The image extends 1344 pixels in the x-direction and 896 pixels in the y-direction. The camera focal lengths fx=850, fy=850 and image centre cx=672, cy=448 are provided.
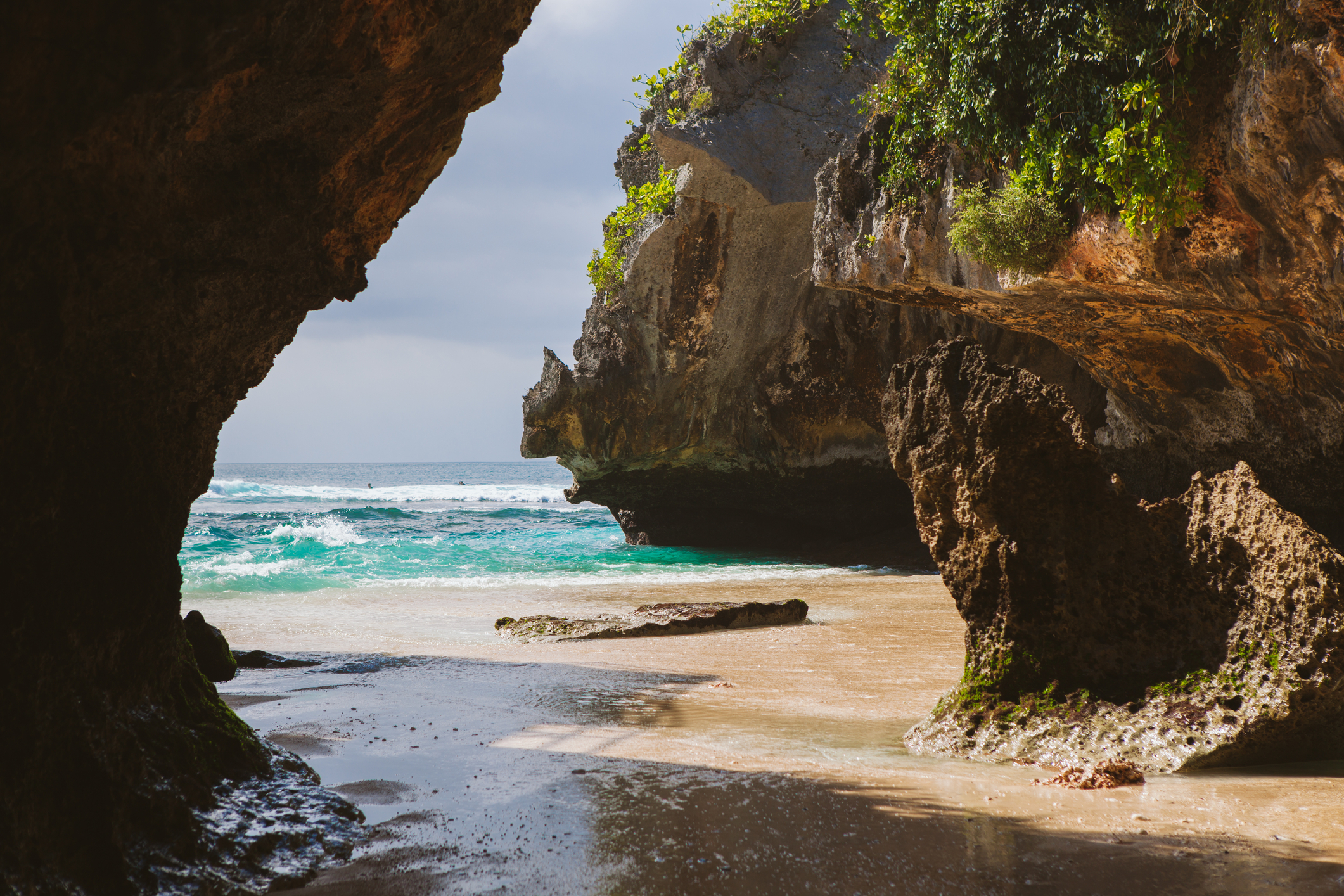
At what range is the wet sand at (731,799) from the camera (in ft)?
8.77

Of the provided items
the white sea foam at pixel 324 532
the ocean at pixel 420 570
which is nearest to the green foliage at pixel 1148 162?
the ocean at pixel 420 570

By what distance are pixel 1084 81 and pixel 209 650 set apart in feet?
28.5

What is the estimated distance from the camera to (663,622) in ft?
30.0

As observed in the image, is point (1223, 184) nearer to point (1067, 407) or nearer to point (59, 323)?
point (1067, 407)

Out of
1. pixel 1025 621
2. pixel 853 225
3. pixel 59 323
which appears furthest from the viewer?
pixel 853 225

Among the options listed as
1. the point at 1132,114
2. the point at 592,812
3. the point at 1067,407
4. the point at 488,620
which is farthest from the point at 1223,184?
the point at 488,620

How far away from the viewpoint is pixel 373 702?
552 centimetres

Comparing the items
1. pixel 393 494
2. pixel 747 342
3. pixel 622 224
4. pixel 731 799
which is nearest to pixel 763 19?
pixel 622 224

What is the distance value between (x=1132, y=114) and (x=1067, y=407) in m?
4.34

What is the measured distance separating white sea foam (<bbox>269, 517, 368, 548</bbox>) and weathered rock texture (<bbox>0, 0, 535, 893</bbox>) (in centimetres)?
2093

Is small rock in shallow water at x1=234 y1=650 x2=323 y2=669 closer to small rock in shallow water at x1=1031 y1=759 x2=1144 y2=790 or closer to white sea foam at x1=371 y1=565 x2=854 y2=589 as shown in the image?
small rock in shallow water at x1=1031 y1=759 x2=1144 y2=790

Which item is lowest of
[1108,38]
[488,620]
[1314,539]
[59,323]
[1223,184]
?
[488,620]

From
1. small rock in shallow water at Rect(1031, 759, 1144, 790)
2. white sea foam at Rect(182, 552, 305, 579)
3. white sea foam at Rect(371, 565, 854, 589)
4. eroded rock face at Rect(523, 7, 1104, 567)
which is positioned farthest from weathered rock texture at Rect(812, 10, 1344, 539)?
white sea foam at Rect(182, 552, 305, 579)

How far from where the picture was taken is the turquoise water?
52.0 ft
